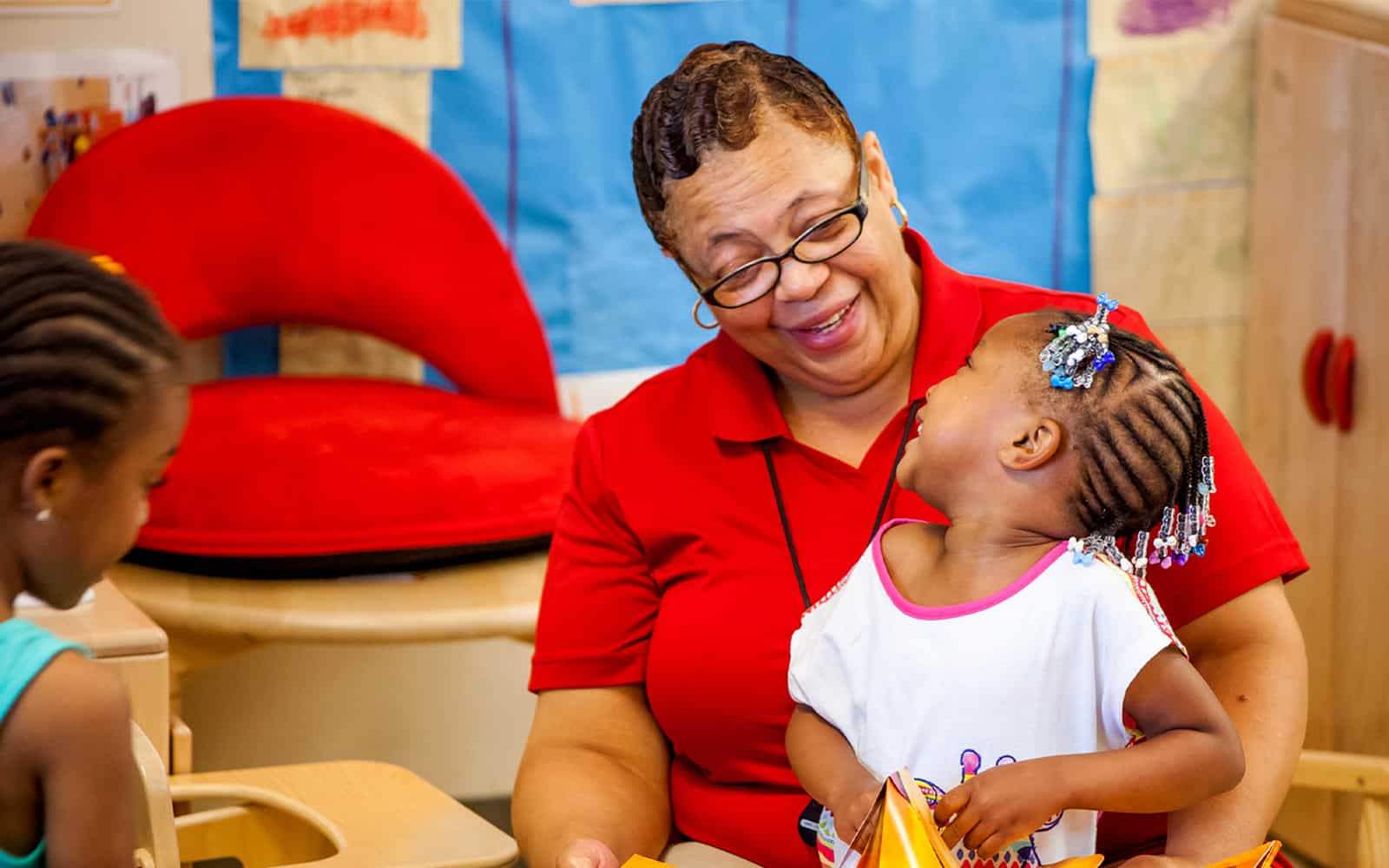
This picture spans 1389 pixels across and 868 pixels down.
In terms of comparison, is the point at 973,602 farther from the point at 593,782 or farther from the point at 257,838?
the point at 257,838

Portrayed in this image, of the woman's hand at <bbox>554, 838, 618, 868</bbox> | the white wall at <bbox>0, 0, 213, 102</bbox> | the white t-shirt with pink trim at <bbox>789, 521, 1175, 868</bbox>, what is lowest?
the woman's hand at <bbox>554, 838, 618, 868</bbox>

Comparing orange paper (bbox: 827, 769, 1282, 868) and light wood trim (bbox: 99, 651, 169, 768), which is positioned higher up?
orange paper (bbox: 827, 769, 1282, 868)

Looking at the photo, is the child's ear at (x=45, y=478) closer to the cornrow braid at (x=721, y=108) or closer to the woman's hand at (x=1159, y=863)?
the cornrow braid at (x=721, y=108)

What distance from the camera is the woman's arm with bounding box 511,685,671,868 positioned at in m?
1.44

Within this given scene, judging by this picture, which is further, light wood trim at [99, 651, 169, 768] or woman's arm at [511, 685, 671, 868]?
light wood trim at [99, 651, 169, 768]

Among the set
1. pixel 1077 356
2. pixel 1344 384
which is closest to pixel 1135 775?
pixel 1077 356

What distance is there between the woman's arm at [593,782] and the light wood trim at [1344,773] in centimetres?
64

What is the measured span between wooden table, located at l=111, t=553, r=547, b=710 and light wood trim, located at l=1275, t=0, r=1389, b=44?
61.8 inches

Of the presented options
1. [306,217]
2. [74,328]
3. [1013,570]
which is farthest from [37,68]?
[1013,570]

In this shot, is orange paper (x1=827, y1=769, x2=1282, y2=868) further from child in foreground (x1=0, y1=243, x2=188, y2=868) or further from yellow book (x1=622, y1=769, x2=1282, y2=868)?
child in foreground (x1=0, y1=243, x2=188, y2=868)

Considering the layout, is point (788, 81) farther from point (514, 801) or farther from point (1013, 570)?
point (514, 801)

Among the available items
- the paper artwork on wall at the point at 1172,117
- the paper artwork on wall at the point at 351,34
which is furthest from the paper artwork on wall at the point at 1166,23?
the paper artwork on wall at the point at 351,34

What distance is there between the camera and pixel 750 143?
1.48 metres

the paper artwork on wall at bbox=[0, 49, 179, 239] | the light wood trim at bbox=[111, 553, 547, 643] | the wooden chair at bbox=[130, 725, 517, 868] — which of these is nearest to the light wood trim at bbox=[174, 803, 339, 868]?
the wooden chair at bbox=[130, 725, 517, 868]
